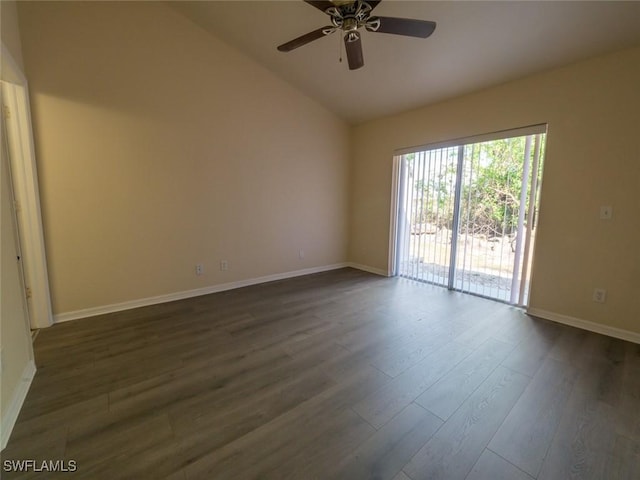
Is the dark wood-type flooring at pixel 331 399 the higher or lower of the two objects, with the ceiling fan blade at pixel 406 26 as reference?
lower

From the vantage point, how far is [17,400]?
157 cm

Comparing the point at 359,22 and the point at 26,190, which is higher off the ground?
the point at 359,22

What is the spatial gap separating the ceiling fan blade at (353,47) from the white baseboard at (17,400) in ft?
10.3

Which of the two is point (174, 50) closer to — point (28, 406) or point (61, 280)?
point (61, 280)

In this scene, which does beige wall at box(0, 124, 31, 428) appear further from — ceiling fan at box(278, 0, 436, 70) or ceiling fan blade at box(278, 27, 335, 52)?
ceiling fan at box(278, 0, 436, 70)

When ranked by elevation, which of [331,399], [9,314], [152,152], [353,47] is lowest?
[331,399]

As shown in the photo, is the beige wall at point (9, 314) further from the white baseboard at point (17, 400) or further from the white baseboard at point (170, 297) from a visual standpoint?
the white baseboard at point (170, 297)

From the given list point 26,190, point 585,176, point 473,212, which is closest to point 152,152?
point 26,190

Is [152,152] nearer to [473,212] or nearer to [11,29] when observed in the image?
[11,29]

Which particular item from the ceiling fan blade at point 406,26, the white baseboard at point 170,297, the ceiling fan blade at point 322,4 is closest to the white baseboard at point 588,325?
the ceiling fan blade at point 406,26

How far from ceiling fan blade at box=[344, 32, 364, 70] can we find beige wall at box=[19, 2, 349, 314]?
72.9 inches

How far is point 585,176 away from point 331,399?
308 cm

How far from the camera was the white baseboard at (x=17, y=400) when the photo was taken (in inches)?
54.1

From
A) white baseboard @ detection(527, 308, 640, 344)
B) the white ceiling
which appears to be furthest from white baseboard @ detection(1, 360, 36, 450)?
white baseboard @ detection(527, 308, 640, 344)
